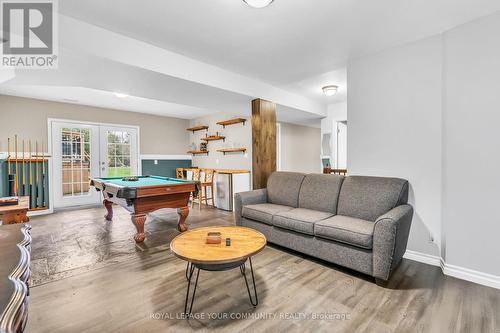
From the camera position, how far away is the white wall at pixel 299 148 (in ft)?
21.4

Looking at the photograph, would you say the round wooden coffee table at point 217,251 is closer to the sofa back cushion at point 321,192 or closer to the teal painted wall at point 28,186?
the sofa back cushion at point 321,192

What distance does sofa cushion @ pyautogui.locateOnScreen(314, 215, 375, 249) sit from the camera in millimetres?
2193

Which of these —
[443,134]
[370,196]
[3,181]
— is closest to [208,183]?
[370,196]

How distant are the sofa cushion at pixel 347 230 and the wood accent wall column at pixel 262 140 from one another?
1729 mm

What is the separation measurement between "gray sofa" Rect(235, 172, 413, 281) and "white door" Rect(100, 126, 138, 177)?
4515 millimetres

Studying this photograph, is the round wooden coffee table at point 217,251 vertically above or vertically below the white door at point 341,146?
below

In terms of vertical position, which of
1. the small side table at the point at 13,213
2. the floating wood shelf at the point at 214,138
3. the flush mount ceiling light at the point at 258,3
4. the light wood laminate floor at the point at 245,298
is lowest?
the light wood laminate floor at the point at 245,298

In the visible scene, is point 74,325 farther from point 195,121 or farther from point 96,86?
point 195,121

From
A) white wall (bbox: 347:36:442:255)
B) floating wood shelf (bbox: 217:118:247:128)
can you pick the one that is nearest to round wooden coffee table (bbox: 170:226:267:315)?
white wall (bbox: 347:36:442:255)

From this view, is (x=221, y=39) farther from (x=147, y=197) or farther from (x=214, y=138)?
(x=214, y=138)

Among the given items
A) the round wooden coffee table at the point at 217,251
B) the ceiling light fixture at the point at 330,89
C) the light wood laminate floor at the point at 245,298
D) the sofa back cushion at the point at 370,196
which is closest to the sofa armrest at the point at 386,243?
the light wood laminate floor at the point at 245,298

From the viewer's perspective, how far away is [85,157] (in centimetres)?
593

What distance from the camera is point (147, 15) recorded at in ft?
7.28

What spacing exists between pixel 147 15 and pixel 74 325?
2642 millimetres
